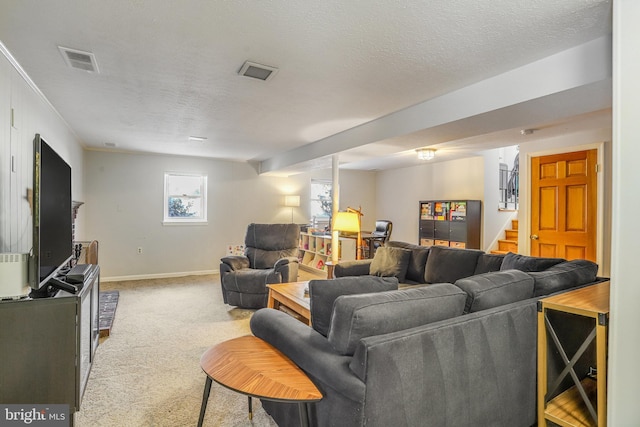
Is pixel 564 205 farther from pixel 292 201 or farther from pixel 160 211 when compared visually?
pixel 160 211

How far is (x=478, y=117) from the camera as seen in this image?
2.78m

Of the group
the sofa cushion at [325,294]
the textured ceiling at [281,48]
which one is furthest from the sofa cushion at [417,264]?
the sofa cushion at [325,294]

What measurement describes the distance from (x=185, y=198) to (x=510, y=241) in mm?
6207

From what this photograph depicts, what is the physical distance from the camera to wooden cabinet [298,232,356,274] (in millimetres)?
5809

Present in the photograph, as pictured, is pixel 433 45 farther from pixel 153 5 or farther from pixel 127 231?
pixel 127 231

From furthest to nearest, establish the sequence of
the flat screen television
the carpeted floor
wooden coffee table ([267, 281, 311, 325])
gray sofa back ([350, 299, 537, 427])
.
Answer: wooden coffee table ([267, 281, 311, 325]) → the carpeted floor → the flat screen television → gray sofa back ([350, 299, 537, 427])

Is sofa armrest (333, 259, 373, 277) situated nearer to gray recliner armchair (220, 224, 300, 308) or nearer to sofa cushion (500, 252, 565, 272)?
gray recliner armchair (220, 224, 300, 308)

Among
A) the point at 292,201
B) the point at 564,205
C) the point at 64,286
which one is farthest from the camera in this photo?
the point at 292,201

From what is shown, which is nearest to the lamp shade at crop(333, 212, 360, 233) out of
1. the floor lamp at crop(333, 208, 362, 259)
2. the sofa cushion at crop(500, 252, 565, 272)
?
the floor lamp at crop(333, 208, 362, 259)

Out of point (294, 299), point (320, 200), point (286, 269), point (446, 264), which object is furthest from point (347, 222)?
point (320, 200)

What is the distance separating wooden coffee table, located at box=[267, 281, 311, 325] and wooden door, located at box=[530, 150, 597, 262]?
338 cm

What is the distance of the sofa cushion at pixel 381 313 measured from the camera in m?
1.43

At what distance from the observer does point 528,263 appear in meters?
2.92

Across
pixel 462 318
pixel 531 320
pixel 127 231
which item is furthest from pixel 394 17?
pixel 127 231
